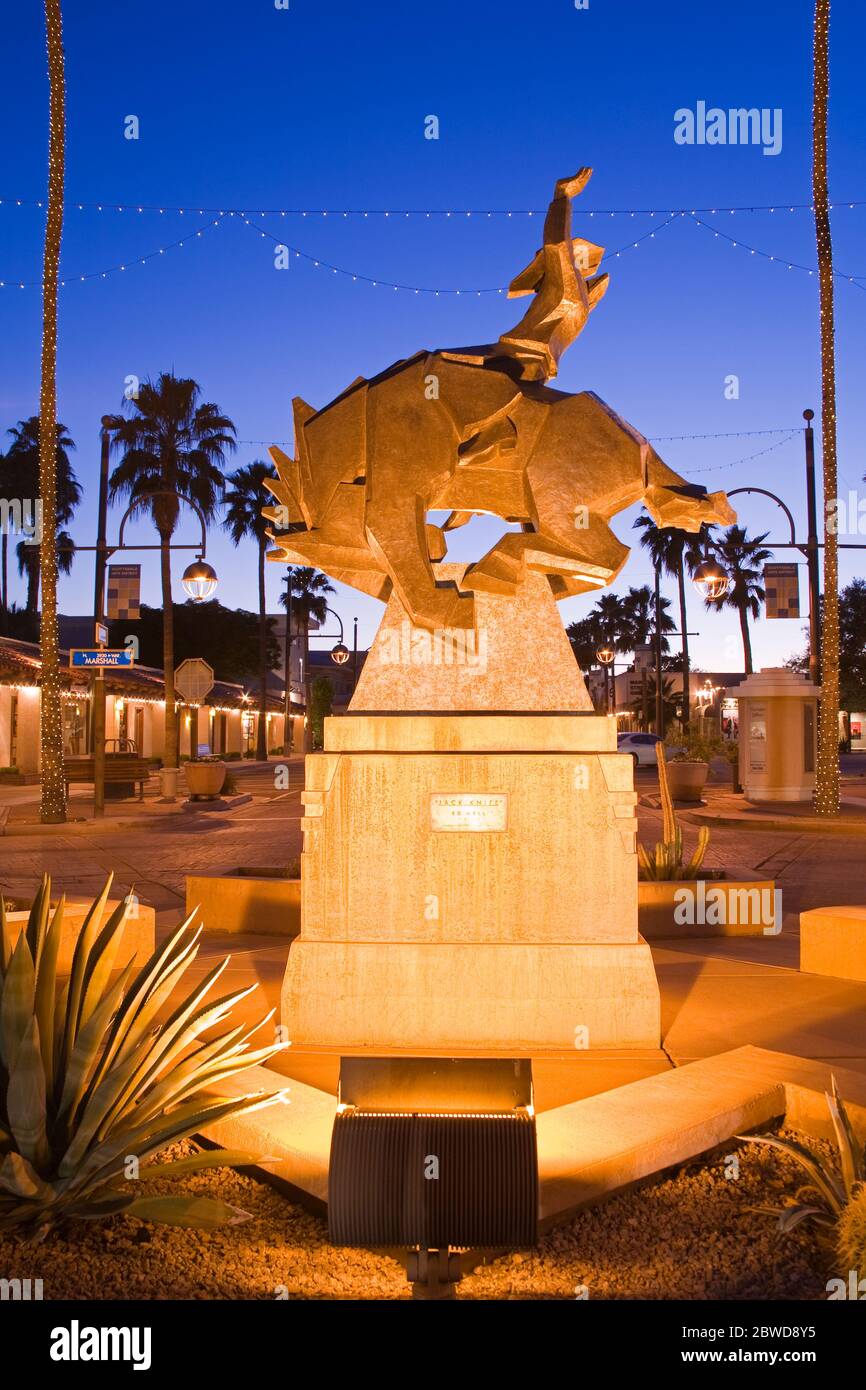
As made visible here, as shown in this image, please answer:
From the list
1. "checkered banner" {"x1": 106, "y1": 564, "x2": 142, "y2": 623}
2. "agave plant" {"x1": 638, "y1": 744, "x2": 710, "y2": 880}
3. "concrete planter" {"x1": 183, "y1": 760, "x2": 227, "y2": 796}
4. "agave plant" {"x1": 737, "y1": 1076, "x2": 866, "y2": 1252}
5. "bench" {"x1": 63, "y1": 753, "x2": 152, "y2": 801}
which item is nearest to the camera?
"agave plant" {"x1": 737, "y1": 1076, "x2": 866, "y2": 1252}

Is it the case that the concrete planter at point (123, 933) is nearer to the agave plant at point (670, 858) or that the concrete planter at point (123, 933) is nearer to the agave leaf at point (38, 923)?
the agave leaf at point (38, 923)

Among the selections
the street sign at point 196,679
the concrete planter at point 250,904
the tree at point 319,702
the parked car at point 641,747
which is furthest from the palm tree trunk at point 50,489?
the tree at point 319,702

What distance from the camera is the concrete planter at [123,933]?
7.38 meters

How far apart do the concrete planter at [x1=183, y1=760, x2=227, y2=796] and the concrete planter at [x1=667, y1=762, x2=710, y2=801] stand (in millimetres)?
11316

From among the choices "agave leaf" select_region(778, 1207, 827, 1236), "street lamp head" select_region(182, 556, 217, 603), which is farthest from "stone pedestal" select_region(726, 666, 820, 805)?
"agave leaf" select_region(778, 1207, 827, 1236)

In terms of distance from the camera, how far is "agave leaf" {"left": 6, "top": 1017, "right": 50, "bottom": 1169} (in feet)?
11.4

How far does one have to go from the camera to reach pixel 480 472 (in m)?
6.16

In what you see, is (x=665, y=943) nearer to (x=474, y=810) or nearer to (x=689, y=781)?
(x=474, y=810)

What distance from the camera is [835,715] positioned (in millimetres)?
19531

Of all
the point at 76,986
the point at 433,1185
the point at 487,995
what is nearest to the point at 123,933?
the point at 487,995

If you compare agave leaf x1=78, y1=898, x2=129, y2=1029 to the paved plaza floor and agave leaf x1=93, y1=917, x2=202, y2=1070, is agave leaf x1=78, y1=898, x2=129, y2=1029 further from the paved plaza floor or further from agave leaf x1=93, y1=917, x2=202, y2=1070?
the paved plaza floor

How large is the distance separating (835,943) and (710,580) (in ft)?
58.8
